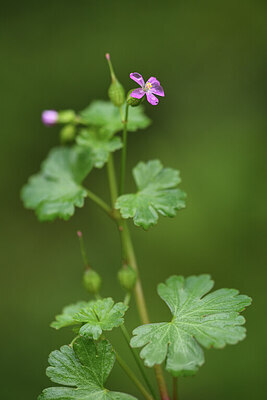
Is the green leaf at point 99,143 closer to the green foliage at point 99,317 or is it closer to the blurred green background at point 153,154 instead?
the green foliage at point 99,317

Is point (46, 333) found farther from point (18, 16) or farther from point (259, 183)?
point (18, 16)

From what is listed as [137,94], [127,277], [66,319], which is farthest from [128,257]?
[137,94]

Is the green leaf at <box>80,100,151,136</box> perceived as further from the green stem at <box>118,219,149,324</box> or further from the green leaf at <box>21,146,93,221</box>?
the green stem at <box>118,219,149,324</box>

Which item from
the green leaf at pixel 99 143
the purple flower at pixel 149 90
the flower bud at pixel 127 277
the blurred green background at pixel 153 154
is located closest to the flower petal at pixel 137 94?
the purple flower at pixel 149 90

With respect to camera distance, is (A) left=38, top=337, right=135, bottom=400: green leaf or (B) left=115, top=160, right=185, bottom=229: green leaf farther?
(B) left=115, top=160, right=185, bottom=229: green leaf

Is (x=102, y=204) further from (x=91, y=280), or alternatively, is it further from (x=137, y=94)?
(x=137, y=94)

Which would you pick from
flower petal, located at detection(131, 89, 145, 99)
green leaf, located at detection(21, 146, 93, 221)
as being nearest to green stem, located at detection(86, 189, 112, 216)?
green leaf, located at detection(21, 146, 93, 221)

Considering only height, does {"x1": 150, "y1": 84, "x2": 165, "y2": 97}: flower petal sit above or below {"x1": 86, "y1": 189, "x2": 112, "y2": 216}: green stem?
above
